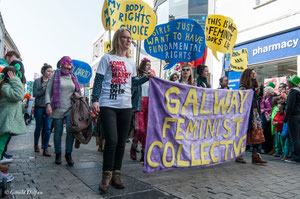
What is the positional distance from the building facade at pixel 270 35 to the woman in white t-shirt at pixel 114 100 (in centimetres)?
652

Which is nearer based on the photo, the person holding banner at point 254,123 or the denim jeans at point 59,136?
the denim jeans at point 59,136

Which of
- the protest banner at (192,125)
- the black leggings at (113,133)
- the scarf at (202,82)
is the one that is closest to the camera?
the black leggings at (113,133)

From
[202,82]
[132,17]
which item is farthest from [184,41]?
[202,82]

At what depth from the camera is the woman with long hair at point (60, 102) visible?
420cm

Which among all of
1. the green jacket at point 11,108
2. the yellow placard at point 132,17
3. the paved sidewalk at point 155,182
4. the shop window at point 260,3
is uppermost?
the shop window at point 260,3

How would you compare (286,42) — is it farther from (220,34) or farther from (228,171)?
(228,171)

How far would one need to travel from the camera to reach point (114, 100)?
2914mm

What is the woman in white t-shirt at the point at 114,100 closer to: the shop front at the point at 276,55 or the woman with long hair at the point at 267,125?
the woman with long hair at the point at 267,125

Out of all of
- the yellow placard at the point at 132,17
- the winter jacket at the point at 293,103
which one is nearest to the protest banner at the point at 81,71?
the yellow placard at the point at 132,17

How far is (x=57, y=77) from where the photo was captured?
429 centimetres

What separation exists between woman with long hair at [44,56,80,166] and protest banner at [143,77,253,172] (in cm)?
169

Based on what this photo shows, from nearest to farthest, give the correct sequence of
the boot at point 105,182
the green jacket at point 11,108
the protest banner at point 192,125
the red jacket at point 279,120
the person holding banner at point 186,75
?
the boot at point 105,182
the green jacket at point 11,108
the protest banner at point 192,125
the person holding banner at point 186,75
the red jacket at point 279,120

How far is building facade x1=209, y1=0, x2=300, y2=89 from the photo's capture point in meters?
9.86

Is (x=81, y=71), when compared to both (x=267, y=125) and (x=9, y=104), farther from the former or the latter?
(x=9, y=104)
